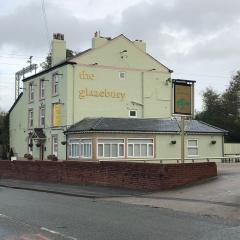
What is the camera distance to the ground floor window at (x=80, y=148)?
Result: 43562 mm

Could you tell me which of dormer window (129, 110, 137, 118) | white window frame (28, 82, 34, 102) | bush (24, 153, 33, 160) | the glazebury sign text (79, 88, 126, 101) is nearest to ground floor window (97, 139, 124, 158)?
the glazebury sign text (79, 88, 126, 101)

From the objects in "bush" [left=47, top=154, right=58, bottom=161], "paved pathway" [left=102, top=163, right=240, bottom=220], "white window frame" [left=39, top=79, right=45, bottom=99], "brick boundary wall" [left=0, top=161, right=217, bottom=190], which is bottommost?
"paved pathway" [left=102, top=163, right=240, bottom=220]

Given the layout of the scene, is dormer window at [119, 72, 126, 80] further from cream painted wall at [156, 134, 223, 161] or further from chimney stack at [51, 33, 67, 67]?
cream painted wall at [156, 134, 223, 161]

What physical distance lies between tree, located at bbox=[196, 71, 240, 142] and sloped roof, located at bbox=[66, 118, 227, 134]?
69.9ft

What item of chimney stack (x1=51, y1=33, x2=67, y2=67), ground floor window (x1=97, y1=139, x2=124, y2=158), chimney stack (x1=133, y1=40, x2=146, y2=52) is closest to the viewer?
ground floor window (x1=97, y1=139, x2=124, y2=158)

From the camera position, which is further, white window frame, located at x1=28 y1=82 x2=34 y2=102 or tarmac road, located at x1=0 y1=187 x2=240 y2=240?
white window frame, located at x1=28 y1=82 x2=34 y2=102

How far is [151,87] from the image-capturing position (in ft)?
170

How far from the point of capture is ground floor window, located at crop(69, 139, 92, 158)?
43.6m

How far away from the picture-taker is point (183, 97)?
24875 mm

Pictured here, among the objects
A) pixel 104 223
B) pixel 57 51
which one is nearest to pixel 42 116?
pixel 57 51

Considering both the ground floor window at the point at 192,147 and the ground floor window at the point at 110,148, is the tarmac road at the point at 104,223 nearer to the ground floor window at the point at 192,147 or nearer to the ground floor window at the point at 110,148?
the ground floor window at the point at 110,148

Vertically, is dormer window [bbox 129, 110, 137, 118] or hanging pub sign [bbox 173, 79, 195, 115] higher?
dormer window [bbox 129, 110, 137, 118]

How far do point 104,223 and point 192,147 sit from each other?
1345 inches

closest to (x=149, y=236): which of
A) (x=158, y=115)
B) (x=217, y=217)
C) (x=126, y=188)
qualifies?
(x=217, y=217)
